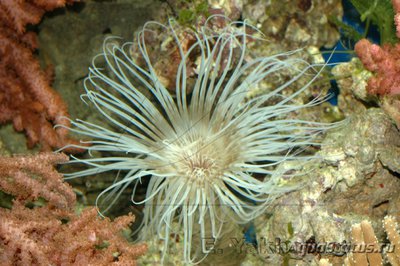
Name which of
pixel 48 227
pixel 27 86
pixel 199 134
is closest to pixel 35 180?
pixel 48 227

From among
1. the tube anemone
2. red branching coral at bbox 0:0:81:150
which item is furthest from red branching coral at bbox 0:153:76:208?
red branching coral at bbox 0:0:81:150

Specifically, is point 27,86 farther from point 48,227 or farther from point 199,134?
point 199,134

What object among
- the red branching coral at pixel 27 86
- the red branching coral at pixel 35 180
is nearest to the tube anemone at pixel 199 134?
the red branching coral at pixel 35 180

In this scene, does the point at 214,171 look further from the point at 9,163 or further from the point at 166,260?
the point at 9,163

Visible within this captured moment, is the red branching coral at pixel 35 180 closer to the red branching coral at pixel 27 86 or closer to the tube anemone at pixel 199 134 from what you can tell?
the tube anemone at pixel 199 134

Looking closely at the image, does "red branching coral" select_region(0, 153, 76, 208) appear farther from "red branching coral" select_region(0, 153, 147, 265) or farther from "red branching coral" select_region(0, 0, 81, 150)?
"red branching coral" select_region(0, 0, 81, 150)

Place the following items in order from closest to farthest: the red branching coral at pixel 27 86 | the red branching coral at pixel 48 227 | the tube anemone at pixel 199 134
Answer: the red branching coral at pixel 48 227 → the tube anemone at pixel 199 134 → the red branching coral at pixel 27 86
